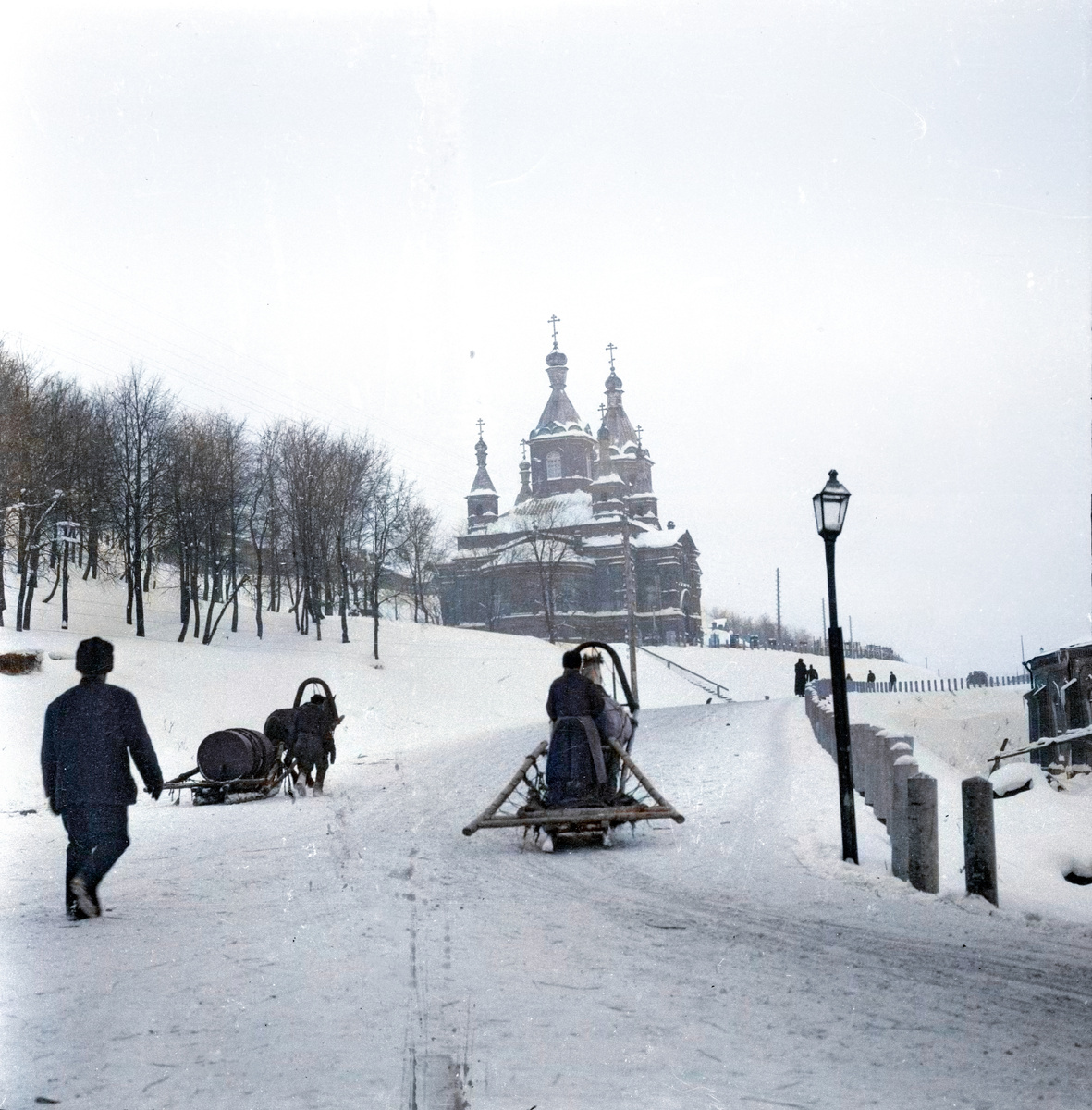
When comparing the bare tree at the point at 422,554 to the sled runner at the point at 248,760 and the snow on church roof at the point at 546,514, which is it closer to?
the snow on church roof at the point at 546,514

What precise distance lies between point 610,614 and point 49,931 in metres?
65.3

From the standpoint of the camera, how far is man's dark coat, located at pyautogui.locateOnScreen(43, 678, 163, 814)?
695 cm

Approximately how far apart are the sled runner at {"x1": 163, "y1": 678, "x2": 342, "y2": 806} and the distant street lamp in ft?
22.7

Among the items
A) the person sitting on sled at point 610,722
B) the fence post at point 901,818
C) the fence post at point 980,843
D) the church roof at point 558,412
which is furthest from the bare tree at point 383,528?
the church roof at point 558,412

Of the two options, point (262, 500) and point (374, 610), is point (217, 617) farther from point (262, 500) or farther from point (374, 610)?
point (374, 610)

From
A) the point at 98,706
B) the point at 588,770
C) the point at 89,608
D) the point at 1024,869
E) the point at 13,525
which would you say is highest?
the point at 13,525

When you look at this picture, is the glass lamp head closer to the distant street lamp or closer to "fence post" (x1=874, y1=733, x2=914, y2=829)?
the distant street lamp

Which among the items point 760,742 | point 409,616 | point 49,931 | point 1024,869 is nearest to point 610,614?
point 409,616

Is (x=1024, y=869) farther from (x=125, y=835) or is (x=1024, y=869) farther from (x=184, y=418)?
(x=184, y=418)

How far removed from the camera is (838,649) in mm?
9875

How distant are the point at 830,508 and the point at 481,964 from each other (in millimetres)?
5596

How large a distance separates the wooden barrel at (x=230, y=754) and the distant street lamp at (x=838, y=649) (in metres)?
6.91

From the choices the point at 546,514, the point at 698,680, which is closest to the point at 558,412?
the point at 546,514

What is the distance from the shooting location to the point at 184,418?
994 cm
